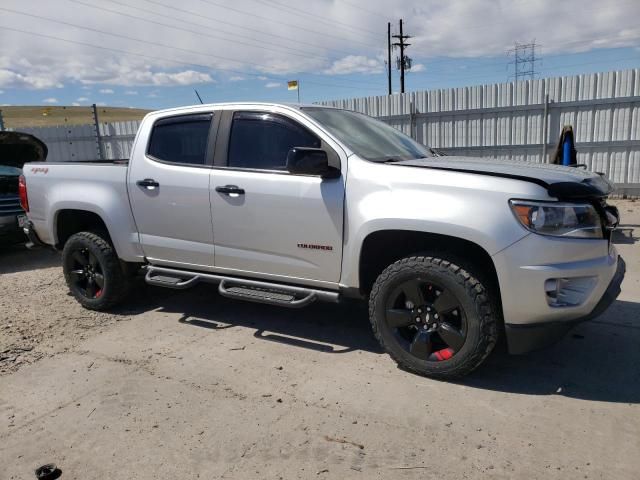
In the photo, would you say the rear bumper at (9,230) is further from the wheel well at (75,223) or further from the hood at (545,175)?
the hood at (545,175)

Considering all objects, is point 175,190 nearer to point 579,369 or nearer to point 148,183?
point 148,183

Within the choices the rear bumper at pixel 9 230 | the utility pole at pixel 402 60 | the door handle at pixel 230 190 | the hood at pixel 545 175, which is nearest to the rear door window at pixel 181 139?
the door handle at pixel 230 190

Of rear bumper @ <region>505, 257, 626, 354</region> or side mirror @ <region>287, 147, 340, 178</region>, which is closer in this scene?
rear bumper @ <region>505, 257, 626, 354</region>

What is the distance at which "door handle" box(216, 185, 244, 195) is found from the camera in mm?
4180

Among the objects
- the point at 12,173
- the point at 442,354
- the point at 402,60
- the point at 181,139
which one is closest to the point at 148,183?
the point at 181,139

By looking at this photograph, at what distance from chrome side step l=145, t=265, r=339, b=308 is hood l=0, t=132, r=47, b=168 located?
5.03m

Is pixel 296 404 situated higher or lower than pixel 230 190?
lower

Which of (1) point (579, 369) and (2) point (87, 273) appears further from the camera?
(2) point (87, 273)

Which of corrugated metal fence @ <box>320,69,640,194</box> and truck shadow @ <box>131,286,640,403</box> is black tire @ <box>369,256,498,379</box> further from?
corrugated metal fence @ <box>320,69,640,194</box>

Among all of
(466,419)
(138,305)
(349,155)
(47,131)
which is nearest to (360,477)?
(466,419)

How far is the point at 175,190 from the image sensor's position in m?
4.54

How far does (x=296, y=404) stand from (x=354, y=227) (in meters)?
1.25

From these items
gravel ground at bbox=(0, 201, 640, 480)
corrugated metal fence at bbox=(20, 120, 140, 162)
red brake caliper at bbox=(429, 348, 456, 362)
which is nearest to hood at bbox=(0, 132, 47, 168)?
gravel ground at bbox=(0, 201, 640, 480)

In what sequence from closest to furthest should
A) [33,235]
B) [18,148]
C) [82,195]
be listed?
1. [82,195]
2. [33,235]
3. [18,148]
